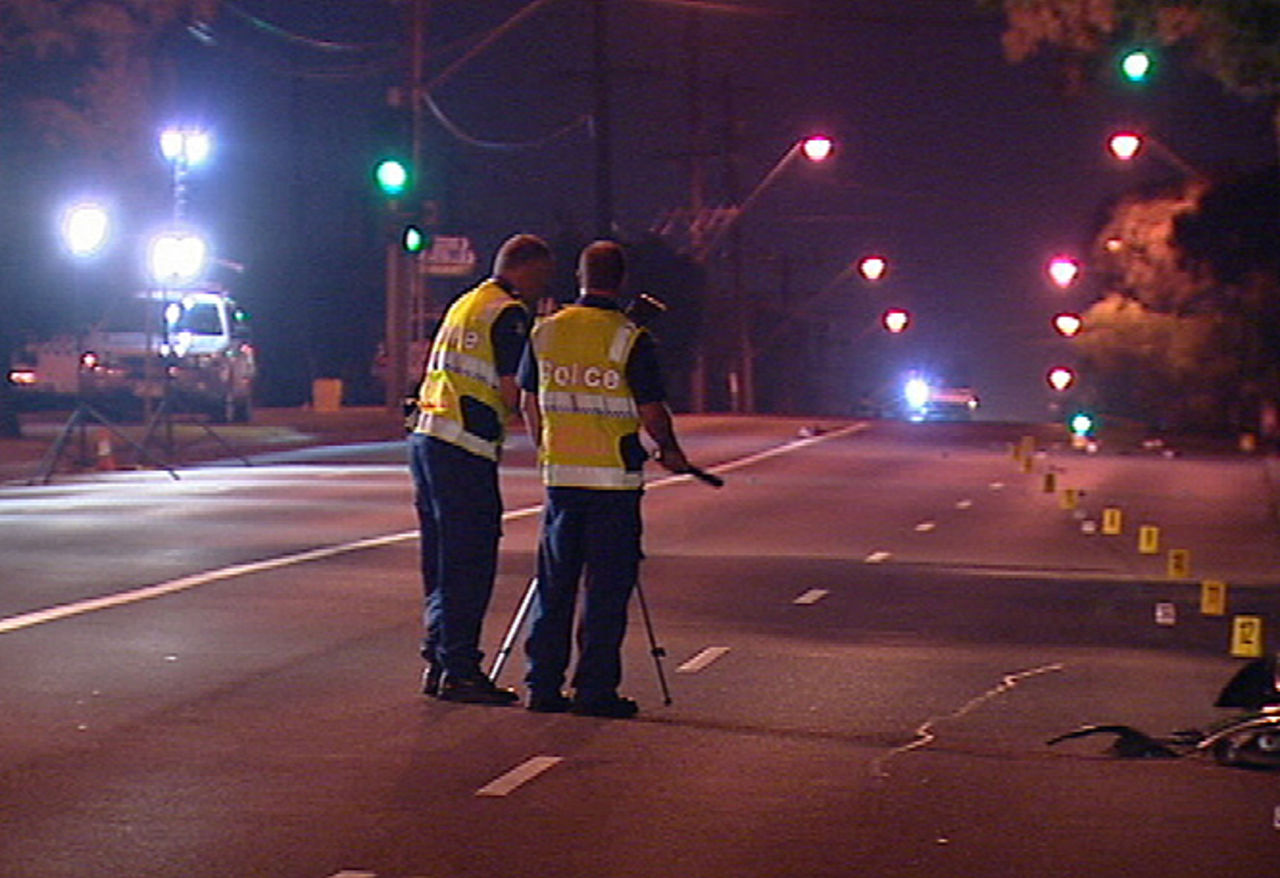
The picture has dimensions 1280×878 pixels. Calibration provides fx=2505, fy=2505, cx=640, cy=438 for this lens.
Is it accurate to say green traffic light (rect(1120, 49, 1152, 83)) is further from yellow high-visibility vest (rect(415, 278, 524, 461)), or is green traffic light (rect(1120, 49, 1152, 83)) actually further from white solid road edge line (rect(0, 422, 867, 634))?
yellow high-visibility vest (rect(415, 278, 524, 461))

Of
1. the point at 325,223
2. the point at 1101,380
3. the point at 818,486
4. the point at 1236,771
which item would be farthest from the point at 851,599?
the point at 325,223

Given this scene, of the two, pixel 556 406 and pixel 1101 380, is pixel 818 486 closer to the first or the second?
pixel 556 406

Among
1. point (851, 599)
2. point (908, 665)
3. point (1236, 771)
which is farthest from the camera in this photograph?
point (851, 599)

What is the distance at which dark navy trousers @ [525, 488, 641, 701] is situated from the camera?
1083cm

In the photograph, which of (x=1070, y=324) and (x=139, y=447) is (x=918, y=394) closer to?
(x=1070, y=324)

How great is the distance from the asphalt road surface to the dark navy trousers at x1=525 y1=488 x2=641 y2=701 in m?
0.23

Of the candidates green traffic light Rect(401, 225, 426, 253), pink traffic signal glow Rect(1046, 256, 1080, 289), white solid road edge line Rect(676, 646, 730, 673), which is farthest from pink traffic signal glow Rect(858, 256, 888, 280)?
white solid road edge line Rect(676, 646, 730, 673)

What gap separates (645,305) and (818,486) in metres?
18.6

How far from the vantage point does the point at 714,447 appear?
132 ft

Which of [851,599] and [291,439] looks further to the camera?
[291,439]

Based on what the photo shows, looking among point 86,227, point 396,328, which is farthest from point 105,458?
point 396,328

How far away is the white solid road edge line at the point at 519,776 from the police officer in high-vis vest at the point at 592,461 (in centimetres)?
119

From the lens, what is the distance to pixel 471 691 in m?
11.0

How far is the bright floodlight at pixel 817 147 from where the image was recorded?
136ft
